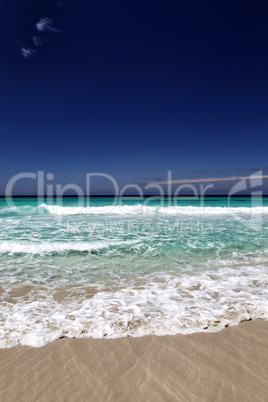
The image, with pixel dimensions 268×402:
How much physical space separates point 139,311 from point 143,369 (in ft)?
3.85

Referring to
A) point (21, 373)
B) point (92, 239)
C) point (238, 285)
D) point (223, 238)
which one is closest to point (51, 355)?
point (21, 373)

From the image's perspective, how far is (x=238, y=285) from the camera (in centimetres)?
471

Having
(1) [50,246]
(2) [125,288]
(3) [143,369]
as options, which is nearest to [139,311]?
(2) [125,288]

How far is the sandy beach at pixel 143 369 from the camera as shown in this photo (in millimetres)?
2223

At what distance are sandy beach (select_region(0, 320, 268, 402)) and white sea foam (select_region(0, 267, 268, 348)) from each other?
185 millimetres

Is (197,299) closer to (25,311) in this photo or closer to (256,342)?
(256,342)

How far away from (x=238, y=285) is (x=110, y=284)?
285 centimetres

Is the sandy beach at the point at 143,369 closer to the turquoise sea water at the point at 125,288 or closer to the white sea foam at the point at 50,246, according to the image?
the turquoise sea water at the point at 125,288

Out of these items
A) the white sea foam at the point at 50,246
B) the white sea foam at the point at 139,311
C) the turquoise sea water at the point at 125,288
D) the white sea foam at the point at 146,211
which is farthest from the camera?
the white sea foam at the point at 146,211

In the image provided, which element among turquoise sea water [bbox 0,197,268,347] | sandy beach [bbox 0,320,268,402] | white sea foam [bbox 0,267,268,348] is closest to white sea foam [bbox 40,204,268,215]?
turquoise sea water [bbox 0,197,268,347]

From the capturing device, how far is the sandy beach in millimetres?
2223

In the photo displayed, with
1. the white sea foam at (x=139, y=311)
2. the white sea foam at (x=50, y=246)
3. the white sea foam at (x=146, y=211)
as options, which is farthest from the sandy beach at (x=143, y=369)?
the white sea foam at (x=146, y=211)

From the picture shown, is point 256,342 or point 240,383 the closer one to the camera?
point 240,383

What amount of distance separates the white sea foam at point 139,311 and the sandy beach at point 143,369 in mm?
185
